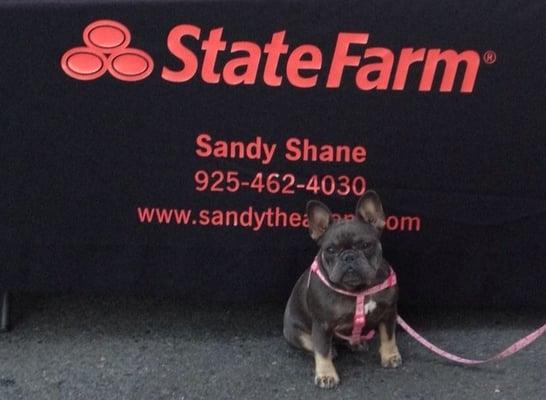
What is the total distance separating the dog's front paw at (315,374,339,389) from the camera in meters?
2.83

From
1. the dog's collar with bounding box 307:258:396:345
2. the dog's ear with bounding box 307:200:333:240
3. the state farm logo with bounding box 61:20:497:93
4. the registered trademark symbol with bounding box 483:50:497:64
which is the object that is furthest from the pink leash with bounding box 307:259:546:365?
the registered trademark symbol with bounding box 483:50:497:64

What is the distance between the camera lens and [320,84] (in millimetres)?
2900

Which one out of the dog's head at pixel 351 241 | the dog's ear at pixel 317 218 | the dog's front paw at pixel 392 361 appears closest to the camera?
the dog's head at pixel 351 241

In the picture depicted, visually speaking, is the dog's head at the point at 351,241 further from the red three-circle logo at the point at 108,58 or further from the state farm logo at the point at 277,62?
the red three-circle logo at the point at 108,58

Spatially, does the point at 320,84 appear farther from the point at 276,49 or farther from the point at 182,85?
the point at 182,85

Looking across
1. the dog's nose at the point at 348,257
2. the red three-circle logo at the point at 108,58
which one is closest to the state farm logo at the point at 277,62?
the red three-circle logo at the point at 108,58

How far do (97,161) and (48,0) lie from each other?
55 cm

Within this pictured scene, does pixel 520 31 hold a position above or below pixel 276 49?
above

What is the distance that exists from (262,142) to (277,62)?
0.90ft

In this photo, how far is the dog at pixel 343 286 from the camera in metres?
2.75

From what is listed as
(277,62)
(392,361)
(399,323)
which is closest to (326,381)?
(392,361)

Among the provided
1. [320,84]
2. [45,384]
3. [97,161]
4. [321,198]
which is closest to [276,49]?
[320,84]

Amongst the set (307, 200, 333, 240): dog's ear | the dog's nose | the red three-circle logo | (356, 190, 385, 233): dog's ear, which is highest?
the red three-circle logo

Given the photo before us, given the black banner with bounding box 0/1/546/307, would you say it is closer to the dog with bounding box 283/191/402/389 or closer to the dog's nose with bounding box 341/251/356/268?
the dog with bounding box 283/191/402/389
